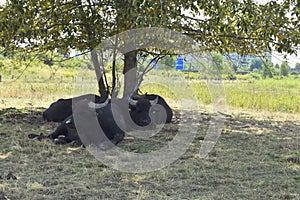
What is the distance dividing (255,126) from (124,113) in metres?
3.27

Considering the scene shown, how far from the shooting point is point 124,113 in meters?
9.52

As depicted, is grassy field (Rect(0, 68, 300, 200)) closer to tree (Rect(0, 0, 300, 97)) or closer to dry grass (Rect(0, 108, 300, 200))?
dry grass (Rect(0, 108, 300, 200))

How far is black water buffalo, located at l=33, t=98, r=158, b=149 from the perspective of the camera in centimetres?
774

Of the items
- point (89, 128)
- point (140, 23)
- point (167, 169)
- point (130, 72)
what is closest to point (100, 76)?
point (130, 72)

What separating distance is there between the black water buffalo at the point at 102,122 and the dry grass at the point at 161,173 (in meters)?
0.36

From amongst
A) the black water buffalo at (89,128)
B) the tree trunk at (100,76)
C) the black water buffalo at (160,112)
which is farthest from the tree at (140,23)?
the black water buffalo at (89,128)

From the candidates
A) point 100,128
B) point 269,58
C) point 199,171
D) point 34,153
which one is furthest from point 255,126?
point 34,153

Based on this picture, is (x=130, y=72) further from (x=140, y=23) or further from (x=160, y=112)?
(x=140, y=23)

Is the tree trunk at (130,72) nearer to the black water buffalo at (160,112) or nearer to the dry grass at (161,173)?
the black water buffalo at (160,112)

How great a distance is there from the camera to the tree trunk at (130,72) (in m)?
11.1

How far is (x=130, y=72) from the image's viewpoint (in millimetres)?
11258

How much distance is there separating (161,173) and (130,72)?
19.2 ft

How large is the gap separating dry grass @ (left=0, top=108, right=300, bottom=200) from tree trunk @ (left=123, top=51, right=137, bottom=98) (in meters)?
2.96

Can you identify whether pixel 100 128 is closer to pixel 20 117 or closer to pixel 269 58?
pixel 20 117
